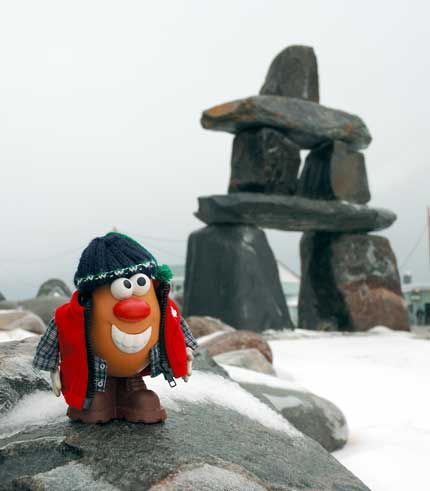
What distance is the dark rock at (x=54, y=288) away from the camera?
47.7 ft

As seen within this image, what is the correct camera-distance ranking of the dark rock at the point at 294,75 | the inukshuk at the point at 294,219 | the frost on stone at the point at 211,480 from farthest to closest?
the dark rock at the point at 294,75 < the inukshuk at the point at 294,219 < the frost on stone at the point at 211,480

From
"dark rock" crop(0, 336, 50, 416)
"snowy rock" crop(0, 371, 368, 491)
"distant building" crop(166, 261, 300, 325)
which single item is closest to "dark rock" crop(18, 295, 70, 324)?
"distant building" crop(166, 261, 300, 325)

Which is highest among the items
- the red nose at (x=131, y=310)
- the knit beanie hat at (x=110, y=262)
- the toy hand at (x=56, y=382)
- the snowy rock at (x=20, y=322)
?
the knit beanie hat at (x=110, y=262)

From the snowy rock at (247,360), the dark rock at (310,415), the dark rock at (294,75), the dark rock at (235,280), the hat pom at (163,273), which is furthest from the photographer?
the dark rock at (294,75)

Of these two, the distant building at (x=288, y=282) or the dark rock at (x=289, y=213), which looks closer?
the dark rock at (x=289, y=213)

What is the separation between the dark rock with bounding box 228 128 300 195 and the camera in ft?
24.2

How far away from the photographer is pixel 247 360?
145 inches

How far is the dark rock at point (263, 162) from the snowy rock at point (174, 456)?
5643mm

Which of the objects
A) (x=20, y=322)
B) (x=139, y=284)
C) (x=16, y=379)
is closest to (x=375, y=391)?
(x=16, y=379)

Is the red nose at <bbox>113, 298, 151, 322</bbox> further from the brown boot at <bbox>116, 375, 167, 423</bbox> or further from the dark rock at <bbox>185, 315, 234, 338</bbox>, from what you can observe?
the dark rock at <bbox>185, 315, 234, 338</bbox>

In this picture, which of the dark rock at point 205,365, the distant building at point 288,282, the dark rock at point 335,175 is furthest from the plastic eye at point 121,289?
the distant building at point 288,282

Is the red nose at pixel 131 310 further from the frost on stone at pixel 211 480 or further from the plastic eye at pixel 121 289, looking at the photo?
the frost on stone at pixel 211 480

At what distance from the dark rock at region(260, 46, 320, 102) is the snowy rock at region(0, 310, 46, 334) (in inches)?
164

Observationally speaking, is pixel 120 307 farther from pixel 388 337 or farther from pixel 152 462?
pixel 388 337
